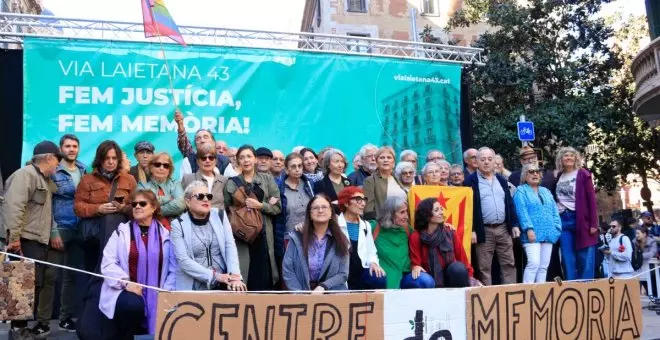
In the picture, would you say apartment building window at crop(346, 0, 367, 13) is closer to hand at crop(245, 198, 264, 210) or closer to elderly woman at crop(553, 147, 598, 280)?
elderly woman at crop(553, 147, 598, 280)

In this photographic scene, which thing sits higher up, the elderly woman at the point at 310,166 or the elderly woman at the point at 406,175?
the elderly woman at the point at 310,166

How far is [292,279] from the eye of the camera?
4.91 m

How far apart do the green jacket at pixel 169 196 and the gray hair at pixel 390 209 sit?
1736 millimetres

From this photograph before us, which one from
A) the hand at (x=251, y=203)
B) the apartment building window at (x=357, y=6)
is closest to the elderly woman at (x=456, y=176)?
the hand at (x=251, y=203)

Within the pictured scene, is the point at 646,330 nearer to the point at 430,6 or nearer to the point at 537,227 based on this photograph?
the point at 537,227

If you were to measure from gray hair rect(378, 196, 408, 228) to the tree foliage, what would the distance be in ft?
36.9

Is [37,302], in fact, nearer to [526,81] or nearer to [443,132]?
[443,132]

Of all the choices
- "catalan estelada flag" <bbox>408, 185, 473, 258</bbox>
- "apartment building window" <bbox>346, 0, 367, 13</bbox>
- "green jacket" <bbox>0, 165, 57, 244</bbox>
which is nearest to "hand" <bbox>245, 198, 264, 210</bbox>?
"catalan estelada flag" <bbox>408, 185, 473, 258</bbox>

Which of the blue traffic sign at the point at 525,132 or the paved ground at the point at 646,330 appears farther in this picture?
the blue traffic sign at the point at 525,132

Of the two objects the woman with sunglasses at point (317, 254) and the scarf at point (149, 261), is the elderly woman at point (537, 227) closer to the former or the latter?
the woman with sunglasses at point (317, 254)

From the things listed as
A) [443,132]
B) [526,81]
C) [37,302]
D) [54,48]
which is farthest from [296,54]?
[526,81]

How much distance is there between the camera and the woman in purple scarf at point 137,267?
436cm

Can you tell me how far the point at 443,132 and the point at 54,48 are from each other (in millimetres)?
6131

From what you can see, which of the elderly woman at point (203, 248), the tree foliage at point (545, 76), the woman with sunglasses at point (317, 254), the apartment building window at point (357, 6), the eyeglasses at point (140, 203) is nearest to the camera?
the elderly woman at point (203, 248)
